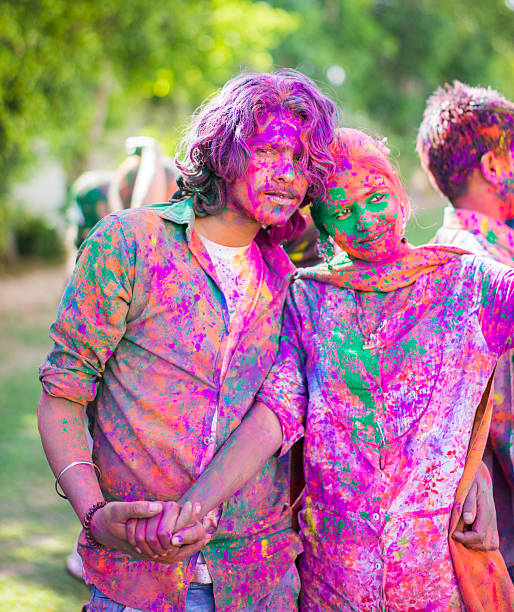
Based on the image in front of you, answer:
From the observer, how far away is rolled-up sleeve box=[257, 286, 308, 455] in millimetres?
2008

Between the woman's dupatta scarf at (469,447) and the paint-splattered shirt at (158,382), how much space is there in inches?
14.9

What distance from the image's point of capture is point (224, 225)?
2.09 metres

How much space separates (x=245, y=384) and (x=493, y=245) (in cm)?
107

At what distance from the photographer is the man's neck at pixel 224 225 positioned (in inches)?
82.4

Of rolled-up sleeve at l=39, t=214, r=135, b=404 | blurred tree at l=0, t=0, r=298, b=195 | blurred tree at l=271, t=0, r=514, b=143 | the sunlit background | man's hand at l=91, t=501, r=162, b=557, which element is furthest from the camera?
blurred tree at l=271, t=0, r=514, b=143

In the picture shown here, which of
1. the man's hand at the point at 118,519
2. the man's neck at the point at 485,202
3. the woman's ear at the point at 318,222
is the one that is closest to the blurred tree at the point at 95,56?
the man's neck at the point at 485,202

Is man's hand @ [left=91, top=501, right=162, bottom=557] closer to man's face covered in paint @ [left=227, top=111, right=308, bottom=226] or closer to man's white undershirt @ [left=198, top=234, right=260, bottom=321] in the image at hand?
man's white undershirt @ [left=198, top=234, right=260, bottom=321]

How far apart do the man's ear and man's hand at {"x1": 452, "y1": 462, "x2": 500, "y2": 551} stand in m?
1.09

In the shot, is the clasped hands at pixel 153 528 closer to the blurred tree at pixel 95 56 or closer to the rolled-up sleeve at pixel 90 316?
the rolled-up sleeve at pixel 90 316

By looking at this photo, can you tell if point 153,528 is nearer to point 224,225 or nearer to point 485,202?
point 224,225

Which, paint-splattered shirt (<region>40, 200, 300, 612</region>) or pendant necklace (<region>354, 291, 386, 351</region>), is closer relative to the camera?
paint-splattered shirt (<region>40, 200, 300, 612</region>)

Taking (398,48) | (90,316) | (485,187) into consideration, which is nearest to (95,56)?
(485,187)

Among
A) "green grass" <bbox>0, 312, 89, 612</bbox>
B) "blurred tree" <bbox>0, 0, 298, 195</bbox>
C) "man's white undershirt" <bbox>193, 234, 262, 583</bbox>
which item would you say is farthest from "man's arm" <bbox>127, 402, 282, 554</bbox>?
"blurred tree" <bbox>0, 0, 298, 195</bbox>

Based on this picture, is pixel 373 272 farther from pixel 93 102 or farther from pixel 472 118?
pixel 93 102
